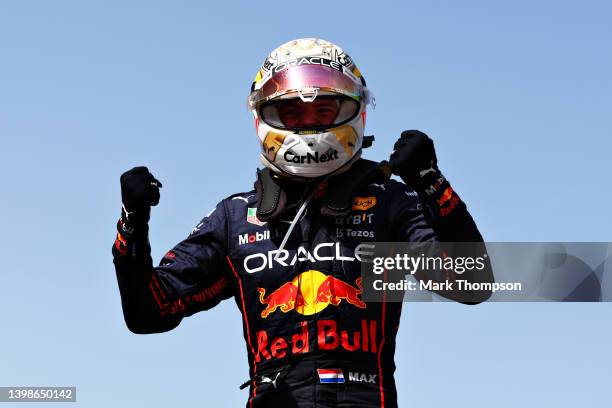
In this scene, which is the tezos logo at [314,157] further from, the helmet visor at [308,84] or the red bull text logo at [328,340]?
the red bull text logo at [328,340]

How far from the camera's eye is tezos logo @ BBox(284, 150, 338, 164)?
29.7 feet

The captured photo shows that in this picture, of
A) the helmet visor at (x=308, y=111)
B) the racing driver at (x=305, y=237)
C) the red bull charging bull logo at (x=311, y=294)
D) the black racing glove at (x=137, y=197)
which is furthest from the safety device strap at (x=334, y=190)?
the black racing glove at (x=137, y=197)

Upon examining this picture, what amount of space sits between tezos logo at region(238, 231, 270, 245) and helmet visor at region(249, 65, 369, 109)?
45.6 inches

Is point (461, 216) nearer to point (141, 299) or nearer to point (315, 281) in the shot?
point (315, 281)

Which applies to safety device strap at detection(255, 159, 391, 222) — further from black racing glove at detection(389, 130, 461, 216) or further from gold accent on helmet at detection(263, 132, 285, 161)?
black racing glove at detection(389, 130, 461, 216)

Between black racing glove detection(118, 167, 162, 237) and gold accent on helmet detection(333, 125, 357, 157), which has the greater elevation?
gold accent on helmet detection(333, 125, 357, 157)

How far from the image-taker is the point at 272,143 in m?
9.26

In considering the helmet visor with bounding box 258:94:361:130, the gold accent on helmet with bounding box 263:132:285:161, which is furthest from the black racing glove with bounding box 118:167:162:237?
the helmet visor with bounding box 258:94:361:130

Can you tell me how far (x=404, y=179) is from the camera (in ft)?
27.3

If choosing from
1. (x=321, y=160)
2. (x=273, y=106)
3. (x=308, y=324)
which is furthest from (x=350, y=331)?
(x=273, y=106)

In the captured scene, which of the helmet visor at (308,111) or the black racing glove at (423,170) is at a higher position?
the helmet visor at (308,111)

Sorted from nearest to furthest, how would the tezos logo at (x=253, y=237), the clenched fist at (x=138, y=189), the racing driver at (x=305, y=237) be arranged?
the racing driver at (x=305, y=237)
the clenched fist at (x=138, y=189)
the tezos logo at (x=253, y=237)

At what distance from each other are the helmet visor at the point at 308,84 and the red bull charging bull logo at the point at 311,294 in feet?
5.13

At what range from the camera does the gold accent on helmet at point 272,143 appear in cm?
920
